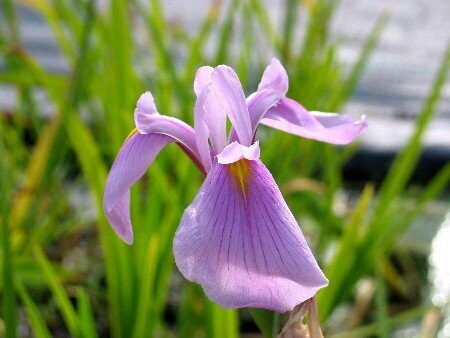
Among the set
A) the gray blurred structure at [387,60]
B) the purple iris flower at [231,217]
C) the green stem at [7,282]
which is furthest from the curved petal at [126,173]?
the gray blurred structure at [387,60]

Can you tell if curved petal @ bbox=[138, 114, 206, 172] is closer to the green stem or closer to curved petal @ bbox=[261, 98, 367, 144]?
curved petal @ bbox=[261, 98, 367, 144]

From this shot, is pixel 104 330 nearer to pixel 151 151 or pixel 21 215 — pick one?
pixel 21 215

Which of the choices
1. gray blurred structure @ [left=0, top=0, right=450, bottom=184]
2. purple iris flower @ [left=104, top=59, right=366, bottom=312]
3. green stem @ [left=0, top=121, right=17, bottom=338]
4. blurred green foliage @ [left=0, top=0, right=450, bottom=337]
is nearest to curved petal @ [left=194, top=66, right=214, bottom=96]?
purple iris flower @ [left=104, top=59, right=366, bottom=312]

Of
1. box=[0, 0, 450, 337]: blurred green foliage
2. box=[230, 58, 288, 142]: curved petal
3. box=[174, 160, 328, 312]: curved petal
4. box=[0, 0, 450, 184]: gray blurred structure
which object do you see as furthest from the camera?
box=[0, 0, 450, 184]: gray blurred structure

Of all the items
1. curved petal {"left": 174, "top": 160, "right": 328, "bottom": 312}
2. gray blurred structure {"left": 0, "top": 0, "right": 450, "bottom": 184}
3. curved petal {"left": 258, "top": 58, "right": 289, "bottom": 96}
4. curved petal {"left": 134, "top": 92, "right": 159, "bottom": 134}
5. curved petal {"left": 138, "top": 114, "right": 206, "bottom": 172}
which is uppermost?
curved petal {"left": 258, "top": 58, "right": 289, "bottom": 96}

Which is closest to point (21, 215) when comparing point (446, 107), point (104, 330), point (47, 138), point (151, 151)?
point (47, 138)

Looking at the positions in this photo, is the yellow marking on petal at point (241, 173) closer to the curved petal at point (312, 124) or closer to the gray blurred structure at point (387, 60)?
the curved petal at point (312, 124)
